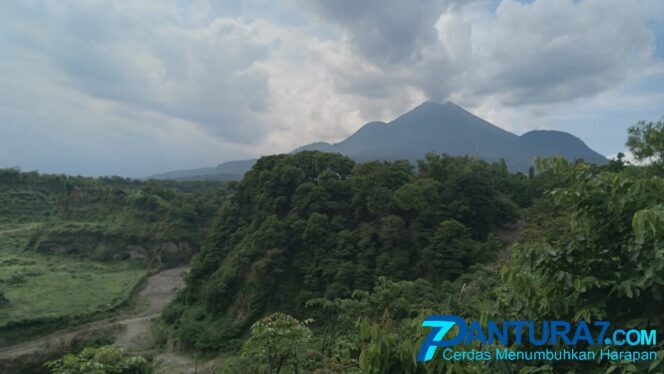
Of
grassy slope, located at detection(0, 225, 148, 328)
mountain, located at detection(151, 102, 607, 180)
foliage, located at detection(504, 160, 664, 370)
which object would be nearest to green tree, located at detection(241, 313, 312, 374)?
foliage, located at detection(504, 160, 664, 370)

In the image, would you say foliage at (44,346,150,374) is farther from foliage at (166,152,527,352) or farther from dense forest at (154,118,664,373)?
foliage at (166,152,527,352)

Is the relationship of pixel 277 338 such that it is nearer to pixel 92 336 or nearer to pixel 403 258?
pixel 403 258

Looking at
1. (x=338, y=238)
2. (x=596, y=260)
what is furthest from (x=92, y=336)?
(x=596, y=260)

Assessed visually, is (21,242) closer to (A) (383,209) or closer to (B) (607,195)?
(A) (383,209)

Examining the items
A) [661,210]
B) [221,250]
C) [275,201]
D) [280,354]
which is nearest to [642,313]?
[661,210]

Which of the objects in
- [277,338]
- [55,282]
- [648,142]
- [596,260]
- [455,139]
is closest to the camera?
[596,260]

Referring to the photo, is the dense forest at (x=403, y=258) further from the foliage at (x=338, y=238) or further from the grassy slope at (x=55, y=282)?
the grassy slope at (x=55, y=282)

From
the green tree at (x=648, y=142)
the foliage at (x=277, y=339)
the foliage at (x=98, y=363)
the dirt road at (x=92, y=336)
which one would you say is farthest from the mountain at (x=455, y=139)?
the foliage at (x=98, y=363)
